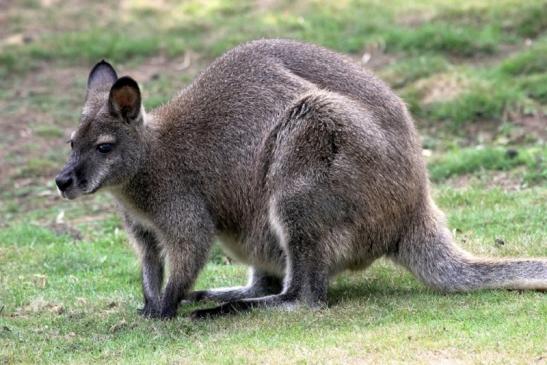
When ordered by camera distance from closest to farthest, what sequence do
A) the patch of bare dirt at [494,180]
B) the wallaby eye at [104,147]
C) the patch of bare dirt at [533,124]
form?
the wallaby eye at [104,147], the patch of bare dirt at [494,180], the patch of bare dirt at [533,124]

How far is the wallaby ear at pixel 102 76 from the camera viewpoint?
7.85 metres

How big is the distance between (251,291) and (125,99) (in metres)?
1.79

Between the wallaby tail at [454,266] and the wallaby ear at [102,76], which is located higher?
the wallaby ear at [102,76]

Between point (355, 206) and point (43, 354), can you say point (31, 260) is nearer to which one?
point (43, 354)

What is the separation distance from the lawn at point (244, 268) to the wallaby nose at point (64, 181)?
3.17ft

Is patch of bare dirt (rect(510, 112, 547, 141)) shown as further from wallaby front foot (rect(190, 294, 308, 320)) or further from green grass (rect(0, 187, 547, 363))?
wallaby front foot (rect(190, 294, 308, 320))

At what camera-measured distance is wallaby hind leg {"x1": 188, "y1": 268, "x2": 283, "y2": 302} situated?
8.09 meters

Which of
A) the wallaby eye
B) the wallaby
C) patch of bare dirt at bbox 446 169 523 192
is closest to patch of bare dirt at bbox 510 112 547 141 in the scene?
patch of bare dirt at bbox 446 169 523 192

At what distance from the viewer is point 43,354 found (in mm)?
6727

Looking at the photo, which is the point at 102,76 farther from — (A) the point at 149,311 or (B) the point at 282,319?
(B) the point at 282,319

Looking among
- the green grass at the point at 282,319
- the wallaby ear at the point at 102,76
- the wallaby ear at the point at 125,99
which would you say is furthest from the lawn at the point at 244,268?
the wallaby ear at the point at 102,76

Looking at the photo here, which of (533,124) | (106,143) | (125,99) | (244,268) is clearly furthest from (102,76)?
(533,124)

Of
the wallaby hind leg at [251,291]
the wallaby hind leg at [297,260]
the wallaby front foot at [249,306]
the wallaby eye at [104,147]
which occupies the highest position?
the wallaby eye at [104,147]

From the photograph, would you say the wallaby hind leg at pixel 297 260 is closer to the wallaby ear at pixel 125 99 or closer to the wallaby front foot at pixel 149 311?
the wallaby front foot at pixel 149 311
